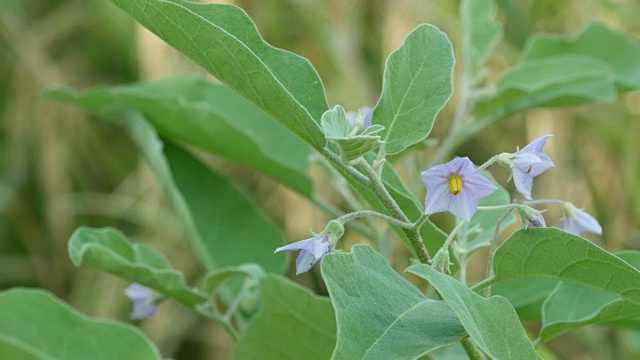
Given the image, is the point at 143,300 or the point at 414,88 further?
the point at 143,300

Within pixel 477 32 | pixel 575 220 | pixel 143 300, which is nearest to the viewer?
pixel 575 220

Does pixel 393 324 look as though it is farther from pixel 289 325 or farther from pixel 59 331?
pixel 59 331

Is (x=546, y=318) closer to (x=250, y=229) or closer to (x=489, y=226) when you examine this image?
(x=489, y=226)

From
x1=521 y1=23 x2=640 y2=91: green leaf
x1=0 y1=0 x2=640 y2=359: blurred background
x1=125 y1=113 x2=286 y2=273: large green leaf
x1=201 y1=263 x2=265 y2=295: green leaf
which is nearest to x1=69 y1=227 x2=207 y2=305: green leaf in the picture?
x1=201 y1=263 x2=265 y2=295: green leaf

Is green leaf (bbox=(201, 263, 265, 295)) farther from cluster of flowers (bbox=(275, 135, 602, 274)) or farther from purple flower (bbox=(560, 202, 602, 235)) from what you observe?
purple flower (bbox=(560, 202, 602, 235))

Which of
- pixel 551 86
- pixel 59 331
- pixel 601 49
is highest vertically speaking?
pixel 601 49

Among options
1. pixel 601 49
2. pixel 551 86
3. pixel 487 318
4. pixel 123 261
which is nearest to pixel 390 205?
pixel 487 318

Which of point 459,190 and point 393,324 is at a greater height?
point 459,190
